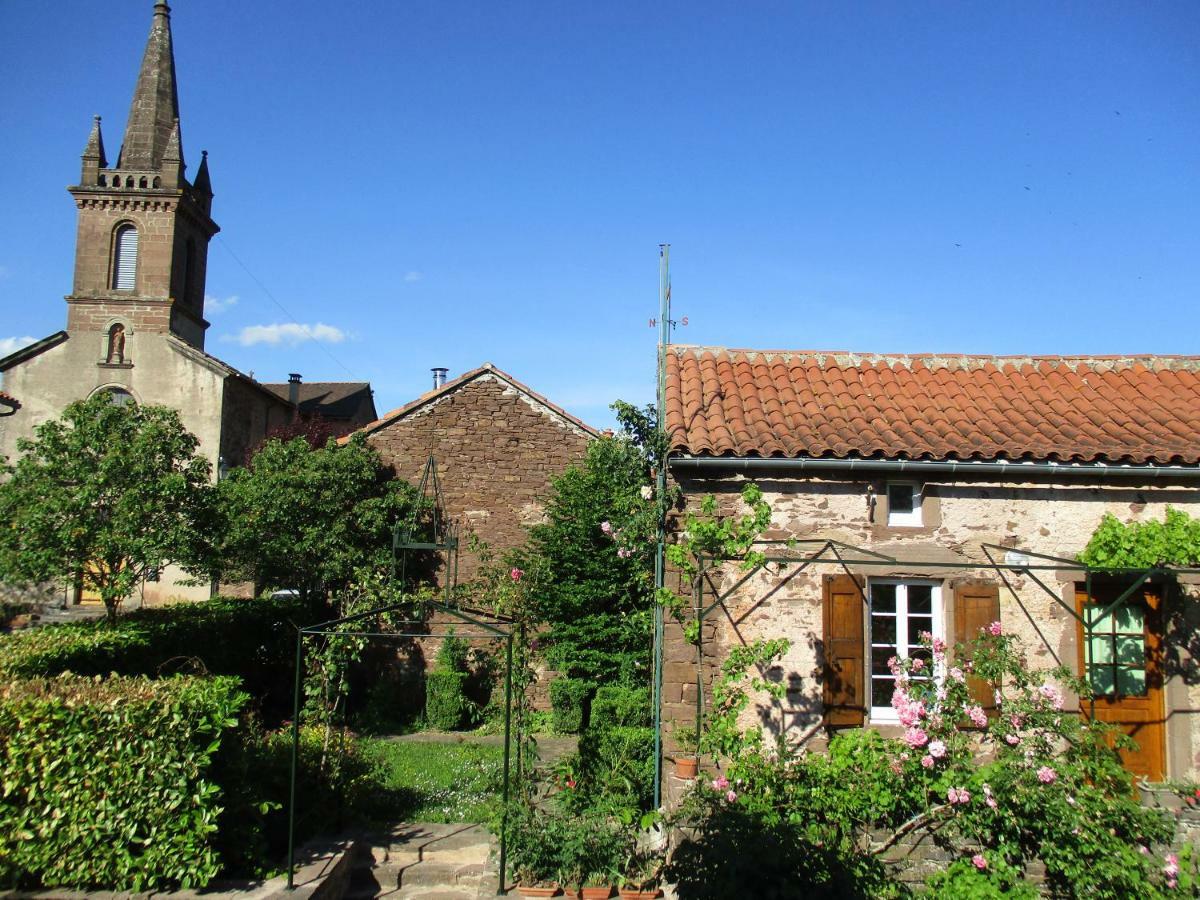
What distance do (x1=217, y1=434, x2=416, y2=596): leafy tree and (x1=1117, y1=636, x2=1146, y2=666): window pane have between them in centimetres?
A: 1173

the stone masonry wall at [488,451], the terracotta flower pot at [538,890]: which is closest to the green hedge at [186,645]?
the stone masonry wall at [488,451]

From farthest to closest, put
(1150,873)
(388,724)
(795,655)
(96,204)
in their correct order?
(96,204) → (388,724) → (795,655) → (1150,873)

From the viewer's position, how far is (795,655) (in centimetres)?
812

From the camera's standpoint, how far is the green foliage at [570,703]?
13609 millimetres

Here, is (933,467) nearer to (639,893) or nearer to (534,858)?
(639,893)

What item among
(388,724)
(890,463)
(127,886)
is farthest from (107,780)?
(388,724)

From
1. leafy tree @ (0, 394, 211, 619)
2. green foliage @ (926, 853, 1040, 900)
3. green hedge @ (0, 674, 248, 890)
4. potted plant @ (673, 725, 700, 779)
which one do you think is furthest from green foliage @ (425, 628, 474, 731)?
green foliage @ (926, 853, 1040, 900)

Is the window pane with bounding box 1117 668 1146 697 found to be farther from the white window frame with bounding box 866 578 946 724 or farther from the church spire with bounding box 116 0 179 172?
the church spire with bounding box 116 0 179 172

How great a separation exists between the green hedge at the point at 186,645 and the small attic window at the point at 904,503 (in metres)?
7.00

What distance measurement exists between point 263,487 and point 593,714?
752 cm

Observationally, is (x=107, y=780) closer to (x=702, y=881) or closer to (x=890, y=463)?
(x=702, y=881)

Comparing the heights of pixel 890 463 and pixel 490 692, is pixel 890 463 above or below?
above

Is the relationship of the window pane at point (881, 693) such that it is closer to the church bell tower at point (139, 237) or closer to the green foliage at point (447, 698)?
the green foliage at point (447, 698)

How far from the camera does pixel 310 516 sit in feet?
51.5
